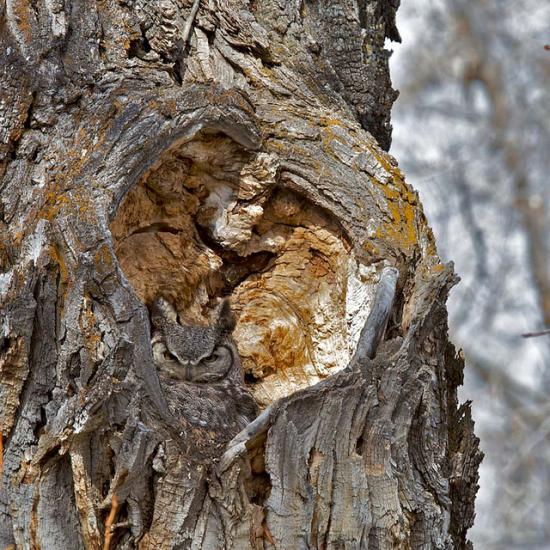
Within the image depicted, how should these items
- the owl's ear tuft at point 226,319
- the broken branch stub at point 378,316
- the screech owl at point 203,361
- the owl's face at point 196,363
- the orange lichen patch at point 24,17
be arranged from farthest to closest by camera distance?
1. the owl's face at point 196,363
2. the owl's ear tuft at point 226,319
3. the screech owl at point 203,361
4. the orange lichen patch at point 24,17
5. the broken branch stub at point 378,316

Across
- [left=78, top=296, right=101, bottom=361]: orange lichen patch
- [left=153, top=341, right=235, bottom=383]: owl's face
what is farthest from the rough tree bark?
[left=153, top=341, right=235, bottom=383]: owl's face

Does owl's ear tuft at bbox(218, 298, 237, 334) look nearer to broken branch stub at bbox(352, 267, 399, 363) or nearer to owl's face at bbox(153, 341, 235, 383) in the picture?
owl's face at bbox(153, 341, 235, 383)

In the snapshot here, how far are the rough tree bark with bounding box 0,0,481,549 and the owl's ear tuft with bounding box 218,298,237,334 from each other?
0.06 m

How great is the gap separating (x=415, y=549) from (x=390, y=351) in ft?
1.56

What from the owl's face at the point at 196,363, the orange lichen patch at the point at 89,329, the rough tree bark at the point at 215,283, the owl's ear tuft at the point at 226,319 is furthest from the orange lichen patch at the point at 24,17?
the owl's face at the point at 196,363

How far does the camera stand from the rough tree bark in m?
2.24

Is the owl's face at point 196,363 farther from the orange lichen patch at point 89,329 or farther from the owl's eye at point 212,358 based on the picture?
the orange lichen patch at point 89,329

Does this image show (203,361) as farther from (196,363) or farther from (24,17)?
(24,17)

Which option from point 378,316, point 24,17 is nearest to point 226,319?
point 378,316

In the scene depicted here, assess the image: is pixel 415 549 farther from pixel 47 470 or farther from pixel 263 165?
pixel 263 165

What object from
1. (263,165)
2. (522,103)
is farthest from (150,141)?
(522,103)

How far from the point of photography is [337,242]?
2.87 m

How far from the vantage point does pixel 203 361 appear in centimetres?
342

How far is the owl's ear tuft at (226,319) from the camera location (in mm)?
3178
